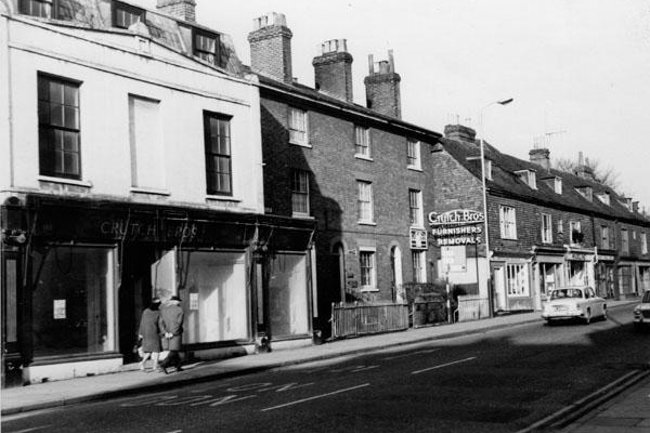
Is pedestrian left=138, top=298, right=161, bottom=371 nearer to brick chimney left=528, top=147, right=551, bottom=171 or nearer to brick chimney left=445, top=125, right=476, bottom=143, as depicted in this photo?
brick chimney left=445, top=125, right=476, bottom=143

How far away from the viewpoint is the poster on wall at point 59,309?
16677 mm

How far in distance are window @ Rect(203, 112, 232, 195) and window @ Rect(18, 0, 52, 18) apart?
4.95 metres

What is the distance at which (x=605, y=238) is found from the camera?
180ft

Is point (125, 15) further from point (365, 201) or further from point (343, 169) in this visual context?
point (365, 201)

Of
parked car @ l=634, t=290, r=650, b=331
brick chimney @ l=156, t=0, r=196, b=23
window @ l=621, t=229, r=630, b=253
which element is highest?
brick chimney @ l=156, t=0, r=196, b=23

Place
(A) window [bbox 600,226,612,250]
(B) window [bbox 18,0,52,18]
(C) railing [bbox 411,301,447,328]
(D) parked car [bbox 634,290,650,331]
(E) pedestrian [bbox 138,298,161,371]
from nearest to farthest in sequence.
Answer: (E) pedestrian [bbox 138,298,161,371] < (B) window [bbox 18,0,52,18] < (D) parked car [bbox 634,290,650,331] < (C) railing [bbox 411,301,447,328] < (A) window [bbox 600,226,612,250]

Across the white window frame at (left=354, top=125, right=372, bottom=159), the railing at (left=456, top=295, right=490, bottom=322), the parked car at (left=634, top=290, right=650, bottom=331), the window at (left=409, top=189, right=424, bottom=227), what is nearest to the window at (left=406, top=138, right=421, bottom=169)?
the window at (left=409, top=189, right=424, bottom=227)

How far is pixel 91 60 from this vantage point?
17938mm

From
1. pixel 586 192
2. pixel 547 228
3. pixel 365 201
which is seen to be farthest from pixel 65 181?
pixel 586 192

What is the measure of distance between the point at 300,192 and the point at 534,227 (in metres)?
20.6

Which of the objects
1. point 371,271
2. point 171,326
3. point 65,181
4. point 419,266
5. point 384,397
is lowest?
point 384,397

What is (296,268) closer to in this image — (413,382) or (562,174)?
(413,382)

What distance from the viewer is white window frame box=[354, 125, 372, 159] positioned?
31698 millimetres

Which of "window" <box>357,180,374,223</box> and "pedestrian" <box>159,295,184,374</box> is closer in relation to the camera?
"pedestrian" <box>159,295,184,374</box>
